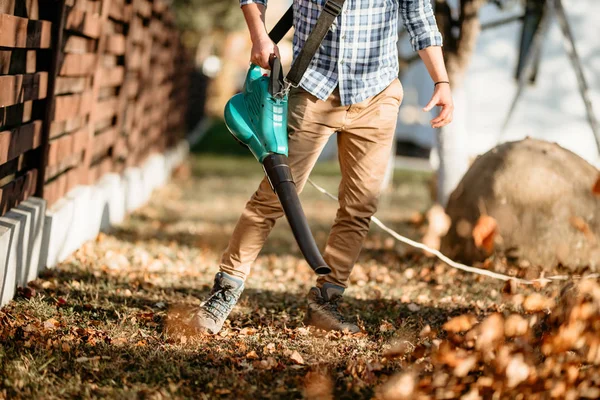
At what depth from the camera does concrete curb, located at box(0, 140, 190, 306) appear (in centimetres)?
364

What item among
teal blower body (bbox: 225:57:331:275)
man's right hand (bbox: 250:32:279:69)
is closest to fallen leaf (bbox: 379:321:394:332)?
teal blower body (bbox: 225:57:331:275)

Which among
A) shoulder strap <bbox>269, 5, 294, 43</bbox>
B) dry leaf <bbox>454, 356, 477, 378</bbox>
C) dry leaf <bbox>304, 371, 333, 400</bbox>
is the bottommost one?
dry leaf <bbox>304, 371, 333, 400</bbox>

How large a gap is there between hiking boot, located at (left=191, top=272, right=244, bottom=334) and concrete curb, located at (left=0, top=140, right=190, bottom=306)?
0.92 m

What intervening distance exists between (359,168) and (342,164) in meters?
0.12

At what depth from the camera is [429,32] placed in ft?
11.3

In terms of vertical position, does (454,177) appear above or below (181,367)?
above

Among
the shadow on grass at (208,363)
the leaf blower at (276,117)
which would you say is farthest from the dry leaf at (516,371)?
the leaf blower at (276,117)

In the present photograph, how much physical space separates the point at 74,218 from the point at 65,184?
24 cm

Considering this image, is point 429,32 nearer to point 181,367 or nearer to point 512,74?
point 181,367

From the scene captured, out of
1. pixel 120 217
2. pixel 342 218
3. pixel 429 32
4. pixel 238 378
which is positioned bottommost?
pixel 120 217

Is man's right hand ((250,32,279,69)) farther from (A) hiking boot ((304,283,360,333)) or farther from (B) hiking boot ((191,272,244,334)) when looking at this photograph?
(A) hiking boot ((304,283,360,333))

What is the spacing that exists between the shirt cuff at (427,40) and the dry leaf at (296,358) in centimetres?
142

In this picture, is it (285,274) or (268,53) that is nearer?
(268,53)

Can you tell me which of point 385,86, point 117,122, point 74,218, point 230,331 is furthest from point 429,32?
point 117,122
